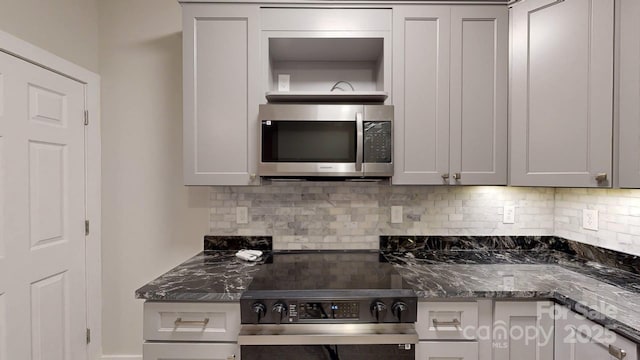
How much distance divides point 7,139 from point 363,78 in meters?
1.98

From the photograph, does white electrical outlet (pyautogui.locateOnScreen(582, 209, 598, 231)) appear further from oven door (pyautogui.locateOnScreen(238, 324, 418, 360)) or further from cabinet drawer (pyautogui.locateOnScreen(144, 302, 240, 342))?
cabinet drawer (pyautogui.locateOnScreen(144, 302, 240, 342))

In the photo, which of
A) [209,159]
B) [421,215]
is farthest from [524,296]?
[209,159]

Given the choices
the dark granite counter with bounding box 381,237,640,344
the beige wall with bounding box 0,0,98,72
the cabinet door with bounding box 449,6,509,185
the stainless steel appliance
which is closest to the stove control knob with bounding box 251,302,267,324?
the stainless steel appliance

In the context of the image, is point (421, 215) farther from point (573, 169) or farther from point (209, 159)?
point (209, 159)

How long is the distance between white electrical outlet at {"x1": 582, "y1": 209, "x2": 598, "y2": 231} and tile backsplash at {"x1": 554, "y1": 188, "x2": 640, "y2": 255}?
0.02m

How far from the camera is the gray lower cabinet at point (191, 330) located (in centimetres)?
139

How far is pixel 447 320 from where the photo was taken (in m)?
1.43

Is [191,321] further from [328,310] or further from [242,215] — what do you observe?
[242,215]

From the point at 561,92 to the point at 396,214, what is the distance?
44.2 inches

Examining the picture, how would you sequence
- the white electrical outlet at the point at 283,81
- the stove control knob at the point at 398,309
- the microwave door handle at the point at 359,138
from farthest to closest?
the white electrical outlet at the point at 283,81
the microwave door handle at the point at 359,138
the stove control knob at the point at 398,309

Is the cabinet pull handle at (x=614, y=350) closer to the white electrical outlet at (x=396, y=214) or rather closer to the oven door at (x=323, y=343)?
the oven door at (x=323, y=343)

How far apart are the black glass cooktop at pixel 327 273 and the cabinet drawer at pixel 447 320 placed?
0.46 feet

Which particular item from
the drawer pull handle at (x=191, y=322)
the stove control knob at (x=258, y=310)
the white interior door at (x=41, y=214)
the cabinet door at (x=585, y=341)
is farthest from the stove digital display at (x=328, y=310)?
the white interior door at (x=41, y=214)

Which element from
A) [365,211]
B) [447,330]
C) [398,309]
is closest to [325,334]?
[398,309]
